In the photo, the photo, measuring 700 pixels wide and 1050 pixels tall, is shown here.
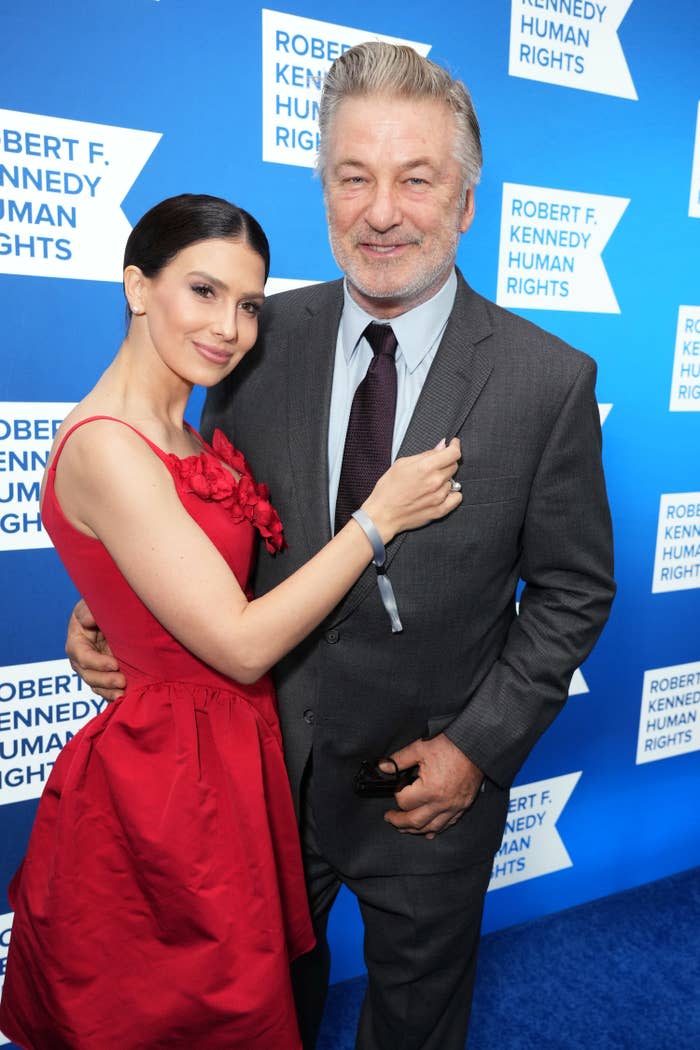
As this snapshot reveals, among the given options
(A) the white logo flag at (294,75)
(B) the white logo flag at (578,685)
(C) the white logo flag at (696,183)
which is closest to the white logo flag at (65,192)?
(A) the white logo flag at (294,75)

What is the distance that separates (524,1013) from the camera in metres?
2.30

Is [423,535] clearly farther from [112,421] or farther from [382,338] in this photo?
[112,421]

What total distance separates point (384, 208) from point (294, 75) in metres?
0.78

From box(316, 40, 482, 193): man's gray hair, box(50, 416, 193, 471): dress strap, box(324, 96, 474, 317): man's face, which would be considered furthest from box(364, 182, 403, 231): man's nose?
box(50, 416, 193, 471): dress strap

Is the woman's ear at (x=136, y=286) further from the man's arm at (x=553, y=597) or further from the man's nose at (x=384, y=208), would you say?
the man's arm at (x=553, y=597)

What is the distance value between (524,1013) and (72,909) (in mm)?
1559

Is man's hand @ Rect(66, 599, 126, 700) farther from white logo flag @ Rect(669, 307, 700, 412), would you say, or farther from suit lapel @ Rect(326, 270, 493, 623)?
white logo flag @ Rect(669, 307, 700, 412)

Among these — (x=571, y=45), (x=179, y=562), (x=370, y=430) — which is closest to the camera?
(x=179, y=562)

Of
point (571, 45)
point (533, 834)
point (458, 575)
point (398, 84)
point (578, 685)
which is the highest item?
point (571, 45)

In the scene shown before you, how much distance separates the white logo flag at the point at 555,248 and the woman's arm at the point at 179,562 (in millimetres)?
1351

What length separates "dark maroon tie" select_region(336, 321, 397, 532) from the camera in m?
1.41

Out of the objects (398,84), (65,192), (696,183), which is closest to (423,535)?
(398,84)

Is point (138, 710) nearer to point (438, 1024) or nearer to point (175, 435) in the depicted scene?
point (175, 435)

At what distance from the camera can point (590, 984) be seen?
2.42m
